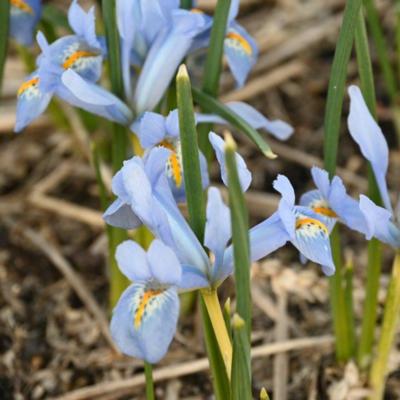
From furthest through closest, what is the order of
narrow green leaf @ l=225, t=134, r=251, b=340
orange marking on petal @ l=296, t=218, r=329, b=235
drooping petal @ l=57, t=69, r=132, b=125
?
drooping petal @ l=57, t=69, r=132, b=125 → orange marking on petal @ l=296, t=218, r=329, b=235 → narrow green leaf @ l=225, t=134, r=251, b=340

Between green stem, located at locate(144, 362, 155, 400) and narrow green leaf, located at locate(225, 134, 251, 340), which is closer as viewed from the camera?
narrow green leaf, located at locate(225, 134, 251, 340)

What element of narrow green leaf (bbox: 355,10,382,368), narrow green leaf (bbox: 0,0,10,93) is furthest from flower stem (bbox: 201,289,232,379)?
narrow green leaf (bbox: 0,0,10,93)

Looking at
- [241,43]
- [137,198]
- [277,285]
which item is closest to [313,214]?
[137,198]

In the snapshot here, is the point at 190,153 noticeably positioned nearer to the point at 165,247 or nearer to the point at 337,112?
the point at 165,247

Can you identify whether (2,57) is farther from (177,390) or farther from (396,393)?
(396,393)

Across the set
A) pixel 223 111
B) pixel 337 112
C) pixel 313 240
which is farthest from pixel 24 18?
pixel 313 240

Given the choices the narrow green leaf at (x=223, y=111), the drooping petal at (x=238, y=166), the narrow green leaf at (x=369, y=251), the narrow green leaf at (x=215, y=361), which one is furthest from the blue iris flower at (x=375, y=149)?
the narrow green leaf at (x=215, y=361)

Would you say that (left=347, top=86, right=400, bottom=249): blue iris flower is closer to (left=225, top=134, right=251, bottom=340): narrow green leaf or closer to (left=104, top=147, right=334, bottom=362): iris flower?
(left=104, top=147, right=334, bottom=362): iris flower
